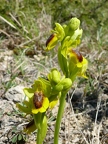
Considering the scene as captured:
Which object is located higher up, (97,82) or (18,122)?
(97,82)

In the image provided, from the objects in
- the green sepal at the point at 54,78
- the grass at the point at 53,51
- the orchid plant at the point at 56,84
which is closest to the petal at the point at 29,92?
the orchid plant at the point at 56,84

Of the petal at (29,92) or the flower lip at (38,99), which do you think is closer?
the flower lip at (38,99)

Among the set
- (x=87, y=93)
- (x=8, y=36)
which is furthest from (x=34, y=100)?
(x=8, y=36)

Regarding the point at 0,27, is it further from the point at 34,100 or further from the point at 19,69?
the point at 34,100

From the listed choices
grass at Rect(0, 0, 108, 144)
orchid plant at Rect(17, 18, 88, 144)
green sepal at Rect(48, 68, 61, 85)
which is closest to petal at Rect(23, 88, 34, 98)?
orchid plant at Rect(17, 18, 88, 144)

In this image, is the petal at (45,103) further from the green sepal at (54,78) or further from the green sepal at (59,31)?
the green sepal at (59,31)

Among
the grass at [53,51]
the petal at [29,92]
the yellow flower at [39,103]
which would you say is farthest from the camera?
the grass at [53,51]

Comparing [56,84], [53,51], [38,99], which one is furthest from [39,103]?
[53,51]

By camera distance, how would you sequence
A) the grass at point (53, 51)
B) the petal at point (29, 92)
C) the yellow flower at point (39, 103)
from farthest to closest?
1. the grass at point (53, 51)
2. the petal at point (29, 92)
3. the yellow flower at point (39, 103)
